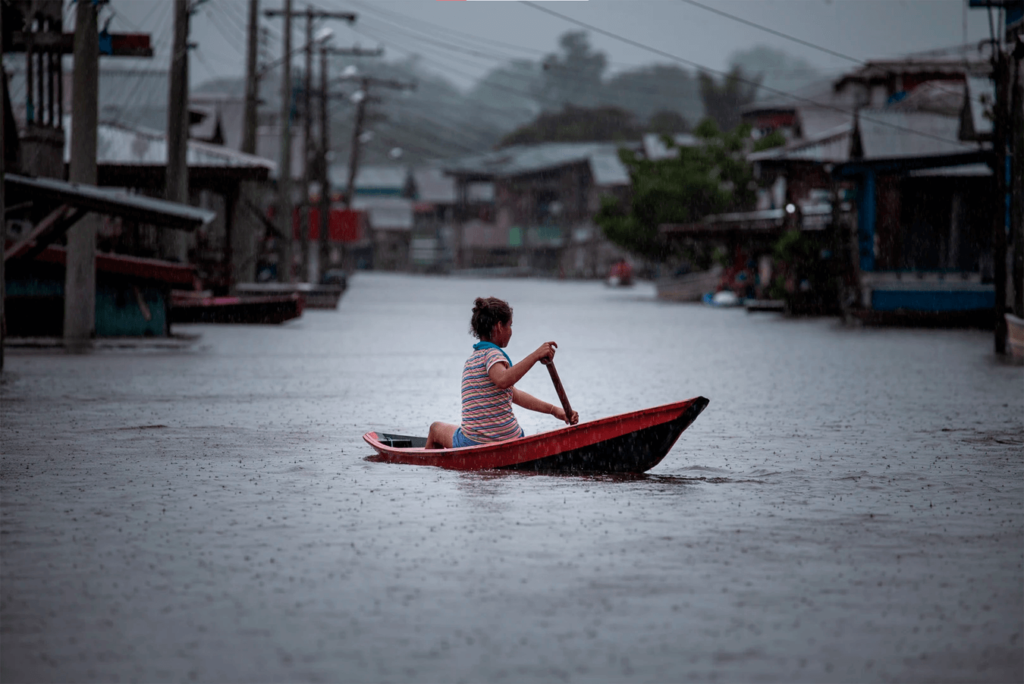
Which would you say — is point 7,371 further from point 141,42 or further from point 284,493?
point 284,493

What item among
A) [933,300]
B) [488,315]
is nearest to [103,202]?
[488,315]

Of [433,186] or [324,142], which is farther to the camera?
[433,186]

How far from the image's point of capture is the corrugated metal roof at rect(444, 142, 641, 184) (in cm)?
9481

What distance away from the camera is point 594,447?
31.7 feet

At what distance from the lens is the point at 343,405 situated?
1505cm

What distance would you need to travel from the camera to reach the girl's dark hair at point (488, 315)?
32.3 ft

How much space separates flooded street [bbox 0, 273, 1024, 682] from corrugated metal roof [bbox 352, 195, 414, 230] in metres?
108

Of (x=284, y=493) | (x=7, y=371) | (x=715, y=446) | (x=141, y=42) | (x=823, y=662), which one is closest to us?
(x=823, y=662)

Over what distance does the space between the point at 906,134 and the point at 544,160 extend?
226ft

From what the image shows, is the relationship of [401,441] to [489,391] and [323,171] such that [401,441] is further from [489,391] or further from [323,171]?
[323,171]

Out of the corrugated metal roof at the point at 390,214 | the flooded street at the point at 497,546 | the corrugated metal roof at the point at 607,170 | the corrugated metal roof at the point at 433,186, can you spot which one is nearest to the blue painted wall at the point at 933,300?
the flooded street at the point at 497,546

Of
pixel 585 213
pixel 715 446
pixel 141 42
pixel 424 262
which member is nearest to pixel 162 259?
pixel 141 42

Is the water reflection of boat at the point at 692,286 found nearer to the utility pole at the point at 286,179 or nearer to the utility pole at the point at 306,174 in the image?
the utility pole at the point at 306,174

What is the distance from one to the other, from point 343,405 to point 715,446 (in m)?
4.66
